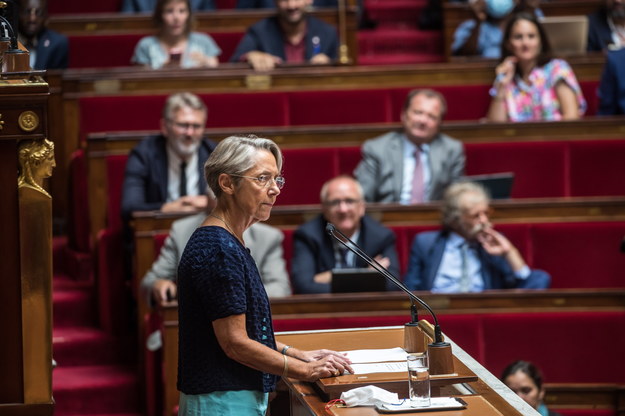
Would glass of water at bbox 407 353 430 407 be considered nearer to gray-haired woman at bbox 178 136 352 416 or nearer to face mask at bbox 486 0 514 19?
gray-haired woman at bbox 178 136 352 416

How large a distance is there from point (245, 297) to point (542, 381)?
737 mm

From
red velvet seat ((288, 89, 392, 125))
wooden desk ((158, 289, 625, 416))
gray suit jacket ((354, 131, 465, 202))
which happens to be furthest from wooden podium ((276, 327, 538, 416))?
red velvet seat ((288, 89, 392, 125))

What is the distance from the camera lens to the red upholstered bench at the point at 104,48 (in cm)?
273

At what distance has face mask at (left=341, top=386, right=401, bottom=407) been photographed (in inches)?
39.8

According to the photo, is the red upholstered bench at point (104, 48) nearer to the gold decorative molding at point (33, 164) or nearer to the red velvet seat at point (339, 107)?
the red velvet seat at point (339, 107)

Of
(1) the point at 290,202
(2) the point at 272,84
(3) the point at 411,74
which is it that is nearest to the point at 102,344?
(1) the point at 290,202

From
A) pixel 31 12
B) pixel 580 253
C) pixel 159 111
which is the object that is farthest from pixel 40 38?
pixel 580 253

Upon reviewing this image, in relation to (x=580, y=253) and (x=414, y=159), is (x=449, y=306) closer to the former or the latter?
(x=580, y=253)

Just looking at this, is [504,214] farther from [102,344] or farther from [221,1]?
[221,1]

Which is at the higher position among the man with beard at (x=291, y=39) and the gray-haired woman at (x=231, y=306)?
the man with beard at (x=291, y=39)

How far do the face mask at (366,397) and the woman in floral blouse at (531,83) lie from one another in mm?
1484

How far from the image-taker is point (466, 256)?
1.99m

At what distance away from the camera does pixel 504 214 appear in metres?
2.04

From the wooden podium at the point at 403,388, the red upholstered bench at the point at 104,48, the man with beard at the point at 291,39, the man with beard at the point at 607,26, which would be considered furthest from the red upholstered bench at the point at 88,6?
the wooden podium at the point at 403,388
